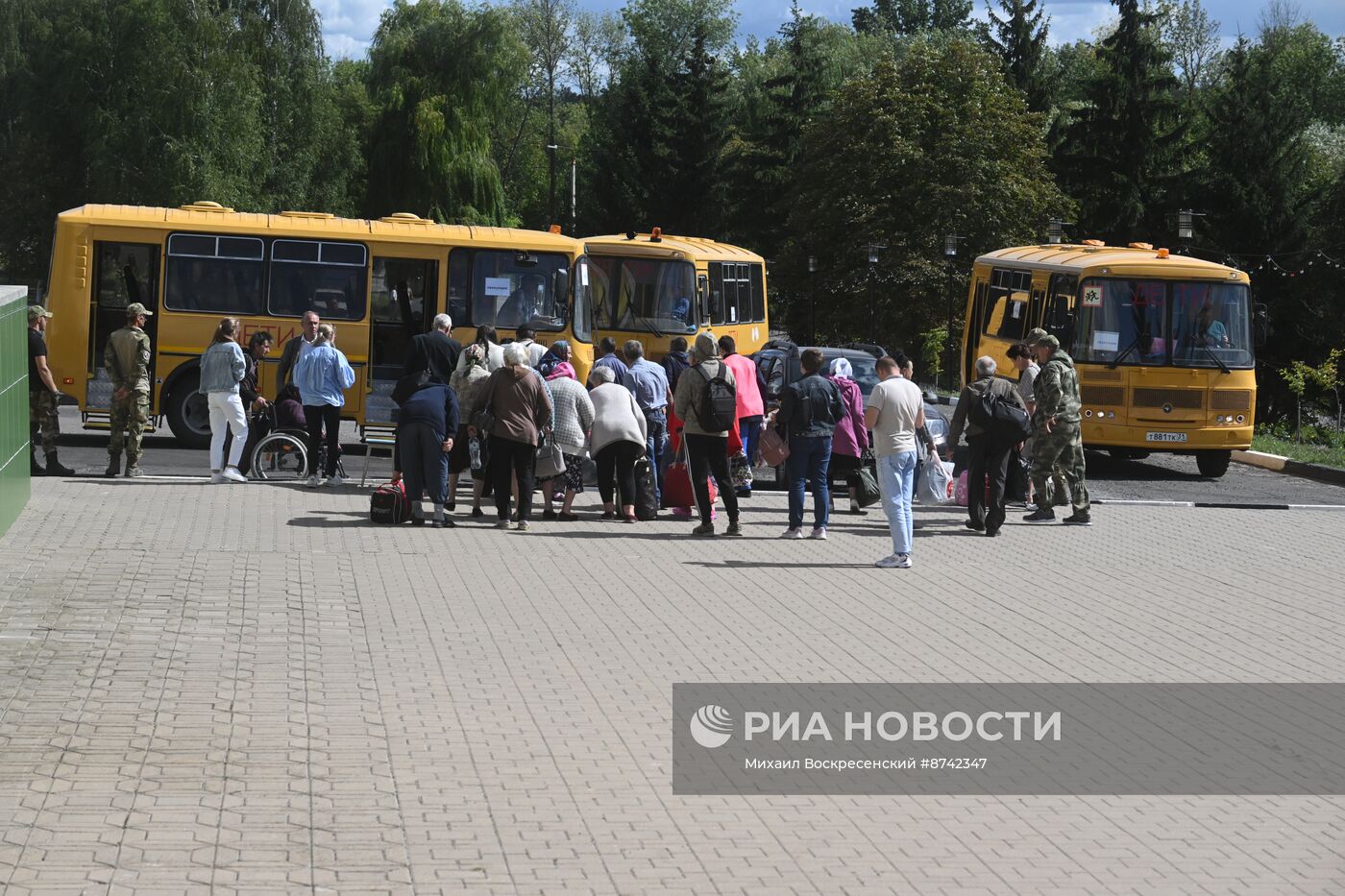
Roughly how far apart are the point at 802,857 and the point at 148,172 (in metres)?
46.6

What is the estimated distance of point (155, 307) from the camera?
892 inches

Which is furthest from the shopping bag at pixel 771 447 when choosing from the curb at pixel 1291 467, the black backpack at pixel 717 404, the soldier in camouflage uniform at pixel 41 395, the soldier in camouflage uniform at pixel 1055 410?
the curb at pixel 1291 467

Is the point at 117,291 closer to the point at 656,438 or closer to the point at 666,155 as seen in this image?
the point at 656,438

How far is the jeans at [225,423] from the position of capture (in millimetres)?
18000

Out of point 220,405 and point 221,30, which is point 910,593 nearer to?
point 220,405

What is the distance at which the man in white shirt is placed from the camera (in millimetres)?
13750

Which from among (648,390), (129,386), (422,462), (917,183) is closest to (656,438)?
(648,390)

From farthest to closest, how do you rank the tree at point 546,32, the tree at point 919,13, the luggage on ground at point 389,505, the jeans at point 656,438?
1. the tree at point 919,13
2. the tree at point 546,32
3. the jeans at point 656,438
4. the luggage on ground at point 389,505

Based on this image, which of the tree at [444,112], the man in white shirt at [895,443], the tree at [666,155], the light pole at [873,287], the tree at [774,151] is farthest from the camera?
the tree at [666,155]

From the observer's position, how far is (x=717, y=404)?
1529cm

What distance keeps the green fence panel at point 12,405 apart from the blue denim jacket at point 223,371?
81.3 inches

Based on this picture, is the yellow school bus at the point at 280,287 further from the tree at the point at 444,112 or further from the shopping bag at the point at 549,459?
the tree at the point at 444,112

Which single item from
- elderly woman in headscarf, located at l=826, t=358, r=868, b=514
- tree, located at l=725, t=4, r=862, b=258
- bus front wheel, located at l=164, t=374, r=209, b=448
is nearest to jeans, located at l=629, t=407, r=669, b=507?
elderly woman in headscarf, located at l=826, t=358, r=868, b=514

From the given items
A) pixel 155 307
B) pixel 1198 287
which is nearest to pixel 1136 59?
pixel 1198 287
